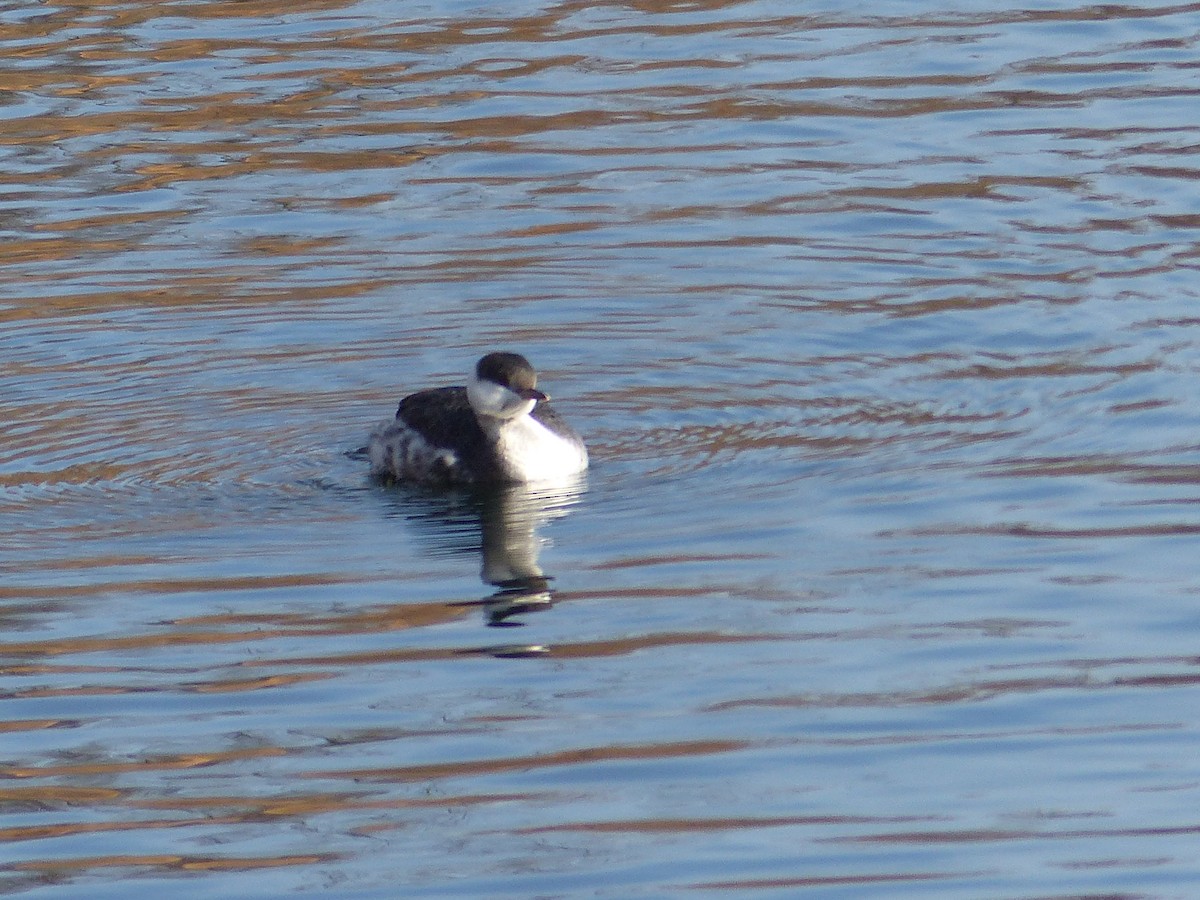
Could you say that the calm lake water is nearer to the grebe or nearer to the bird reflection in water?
the bird reflection in water

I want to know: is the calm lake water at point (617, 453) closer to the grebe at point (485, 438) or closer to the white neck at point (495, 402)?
the grebe at point (485, 438)

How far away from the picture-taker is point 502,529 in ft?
37.8

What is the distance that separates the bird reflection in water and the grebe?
0.28ft

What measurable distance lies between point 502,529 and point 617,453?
1122 millimetres

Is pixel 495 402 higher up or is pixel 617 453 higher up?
pixel 495 402

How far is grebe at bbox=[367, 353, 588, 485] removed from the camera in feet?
39.5

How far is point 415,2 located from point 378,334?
8973 millimetres

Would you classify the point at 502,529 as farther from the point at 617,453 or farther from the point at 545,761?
the point at 545,761

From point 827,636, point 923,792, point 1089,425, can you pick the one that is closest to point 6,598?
point 827,636

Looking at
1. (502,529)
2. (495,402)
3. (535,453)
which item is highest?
(495,402)

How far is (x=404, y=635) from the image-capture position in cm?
979

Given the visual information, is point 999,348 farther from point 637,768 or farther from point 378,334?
point 637,768

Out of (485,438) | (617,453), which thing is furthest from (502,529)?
(617,453)

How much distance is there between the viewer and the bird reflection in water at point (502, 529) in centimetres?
1023
